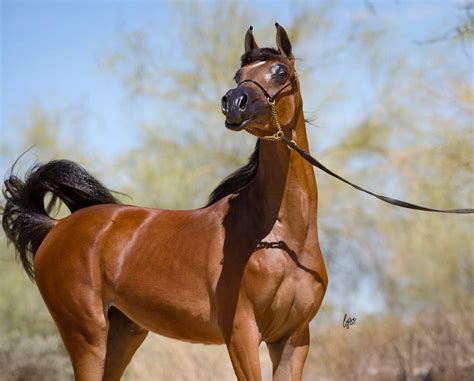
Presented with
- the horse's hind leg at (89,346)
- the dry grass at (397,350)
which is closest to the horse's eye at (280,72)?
the horse's hind leg at (89,346)

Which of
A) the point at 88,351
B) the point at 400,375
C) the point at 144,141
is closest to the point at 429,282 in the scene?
the point at 400,375

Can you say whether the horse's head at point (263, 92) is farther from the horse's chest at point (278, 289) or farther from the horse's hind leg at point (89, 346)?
the horse's hind leg at point (89, 346)

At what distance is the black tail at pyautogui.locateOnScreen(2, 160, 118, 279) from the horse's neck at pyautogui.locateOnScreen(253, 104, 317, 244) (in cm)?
220

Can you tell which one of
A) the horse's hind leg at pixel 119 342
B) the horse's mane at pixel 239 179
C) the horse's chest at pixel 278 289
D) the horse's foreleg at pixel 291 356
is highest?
the horse's mane at pixel 239 179

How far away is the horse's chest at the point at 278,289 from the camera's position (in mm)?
4617

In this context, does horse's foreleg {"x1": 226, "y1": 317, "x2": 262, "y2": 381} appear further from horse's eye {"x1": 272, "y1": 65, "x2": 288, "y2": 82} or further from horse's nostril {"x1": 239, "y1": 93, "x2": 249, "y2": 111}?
horse's eye {"x1": 272, "y1": 65, "x2": 288, "y2": 82}

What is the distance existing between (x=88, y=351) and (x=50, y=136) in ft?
32.1

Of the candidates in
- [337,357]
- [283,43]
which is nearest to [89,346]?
[283,43]

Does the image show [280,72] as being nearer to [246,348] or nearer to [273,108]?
[273,108]

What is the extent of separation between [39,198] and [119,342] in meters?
1.48

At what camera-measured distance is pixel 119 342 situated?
19.6 feet

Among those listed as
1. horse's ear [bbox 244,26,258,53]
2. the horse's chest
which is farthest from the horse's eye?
the horse's chest

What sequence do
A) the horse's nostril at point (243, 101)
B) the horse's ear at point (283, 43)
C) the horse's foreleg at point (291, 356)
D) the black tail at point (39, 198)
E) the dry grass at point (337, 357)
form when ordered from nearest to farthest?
the horse's nostril at point (243, 101)
the horse's ear at point (283, 43)
the horse's foreleg at point (291, 356)
the black tail at point (39, 198)
the dry grass at point (337, 357)

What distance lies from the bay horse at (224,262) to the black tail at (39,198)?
324 mm
